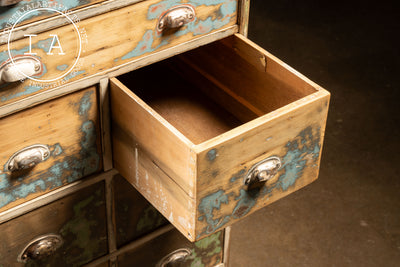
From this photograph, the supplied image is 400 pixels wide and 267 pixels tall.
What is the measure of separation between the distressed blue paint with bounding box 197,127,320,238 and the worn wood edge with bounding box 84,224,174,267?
14.7 inches

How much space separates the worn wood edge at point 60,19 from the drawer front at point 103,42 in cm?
1

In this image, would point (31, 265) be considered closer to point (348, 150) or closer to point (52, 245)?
point (52, 245)

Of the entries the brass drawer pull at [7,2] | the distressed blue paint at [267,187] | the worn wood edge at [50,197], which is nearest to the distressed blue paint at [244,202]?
the distressed blue paint at [267,187]

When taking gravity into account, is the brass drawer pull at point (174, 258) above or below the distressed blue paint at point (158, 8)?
below

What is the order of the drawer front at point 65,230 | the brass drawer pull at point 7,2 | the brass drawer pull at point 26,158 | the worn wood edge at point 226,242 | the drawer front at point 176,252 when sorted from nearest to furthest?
1. the brass drawer pull at point 7,2
2. the brass drawer pull at point 26,158
3. the drawer front at point 65,230
4. the drawer front at point 176,252
5. the worn wood edge at point 226,242

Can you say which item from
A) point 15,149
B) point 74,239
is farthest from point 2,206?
point 74,239

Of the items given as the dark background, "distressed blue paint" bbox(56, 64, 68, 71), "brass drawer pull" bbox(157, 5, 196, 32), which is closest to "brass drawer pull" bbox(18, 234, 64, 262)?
"distressed blue paint" bbox(56, 64, 68, 71)

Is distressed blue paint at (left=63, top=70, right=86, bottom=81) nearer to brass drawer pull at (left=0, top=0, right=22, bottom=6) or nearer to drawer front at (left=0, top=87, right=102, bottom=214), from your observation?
drawer front at (left=0, top=87, right=102, bottom=214)

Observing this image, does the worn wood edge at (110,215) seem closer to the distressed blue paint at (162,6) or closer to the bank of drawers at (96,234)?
the bank of drawers at (96,234)

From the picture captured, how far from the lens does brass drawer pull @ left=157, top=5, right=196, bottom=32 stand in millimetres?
1407

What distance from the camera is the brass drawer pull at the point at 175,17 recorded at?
1407 millimetres

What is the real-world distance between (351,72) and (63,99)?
6.31ft

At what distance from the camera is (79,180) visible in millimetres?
1508

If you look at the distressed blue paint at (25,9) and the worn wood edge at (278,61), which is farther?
the worn wood edge at (278,61)
